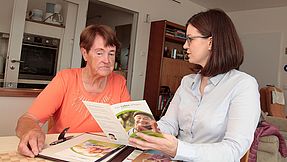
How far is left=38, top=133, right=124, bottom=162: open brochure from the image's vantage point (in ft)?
2.77

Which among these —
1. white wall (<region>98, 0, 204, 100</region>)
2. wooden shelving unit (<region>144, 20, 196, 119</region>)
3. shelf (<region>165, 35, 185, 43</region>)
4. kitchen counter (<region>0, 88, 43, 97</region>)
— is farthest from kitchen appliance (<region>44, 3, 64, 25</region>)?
kitchen counter (<region>0, 88, 43, 97</region>)

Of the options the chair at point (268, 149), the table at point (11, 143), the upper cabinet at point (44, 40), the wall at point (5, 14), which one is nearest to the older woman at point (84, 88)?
the table at point (11, 143)

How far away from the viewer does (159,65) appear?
176 inches

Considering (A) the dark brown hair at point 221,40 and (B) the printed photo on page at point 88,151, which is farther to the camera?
(A) the dark brown hair at point 221,40

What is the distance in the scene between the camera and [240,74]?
3.55 feet

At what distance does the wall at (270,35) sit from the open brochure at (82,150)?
493 centimetres

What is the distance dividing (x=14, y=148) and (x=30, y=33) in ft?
11.0

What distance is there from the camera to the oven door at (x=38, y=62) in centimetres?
394

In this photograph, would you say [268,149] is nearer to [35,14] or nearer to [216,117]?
[216,117]

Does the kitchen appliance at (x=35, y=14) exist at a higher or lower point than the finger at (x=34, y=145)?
higher

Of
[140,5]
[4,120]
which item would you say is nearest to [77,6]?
[140,5]

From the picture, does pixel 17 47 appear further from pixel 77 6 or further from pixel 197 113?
pixel 197 113

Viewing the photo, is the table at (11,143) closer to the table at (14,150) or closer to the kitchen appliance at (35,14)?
the table at (14,150)

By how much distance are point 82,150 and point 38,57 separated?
3634 millimetres
